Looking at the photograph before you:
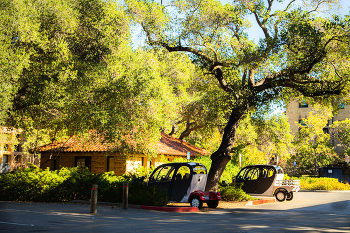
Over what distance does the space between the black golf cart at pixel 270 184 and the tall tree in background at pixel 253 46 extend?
3.16 meters

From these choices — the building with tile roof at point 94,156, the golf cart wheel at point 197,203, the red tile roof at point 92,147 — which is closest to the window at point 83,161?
the building with tile roof at point 94,156

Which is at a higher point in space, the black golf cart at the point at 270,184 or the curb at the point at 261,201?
the black golf cart at the point at 270,184

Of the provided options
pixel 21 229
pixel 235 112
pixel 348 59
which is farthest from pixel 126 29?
pixel 21 229

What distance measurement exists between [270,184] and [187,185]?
662cm

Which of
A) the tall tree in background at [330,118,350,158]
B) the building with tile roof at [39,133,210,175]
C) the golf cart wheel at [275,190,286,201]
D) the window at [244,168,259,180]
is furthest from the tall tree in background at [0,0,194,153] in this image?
the tall tree in background at [330,118,350,158]

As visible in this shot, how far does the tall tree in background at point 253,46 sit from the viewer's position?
15625 mm

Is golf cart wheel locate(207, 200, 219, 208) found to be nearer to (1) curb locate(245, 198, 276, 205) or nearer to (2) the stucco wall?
(1) curb locate(245, 198, 276, 205)

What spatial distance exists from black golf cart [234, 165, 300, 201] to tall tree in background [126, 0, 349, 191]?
3156mm

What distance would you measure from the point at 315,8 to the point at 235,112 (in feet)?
21.0

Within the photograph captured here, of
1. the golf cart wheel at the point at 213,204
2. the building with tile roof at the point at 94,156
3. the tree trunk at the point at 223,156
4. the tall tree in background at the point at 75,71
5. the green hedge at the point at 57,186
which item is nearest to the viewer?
the tall tree in background at the point at 75,71

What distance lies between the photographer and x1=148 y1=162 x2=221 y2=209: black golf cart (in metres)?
15.0

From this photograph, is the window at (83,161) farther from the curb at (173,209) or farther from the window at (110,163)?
the curb at (173,209)

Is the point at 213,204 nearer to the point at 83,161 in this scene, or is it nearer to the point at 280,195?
the point at 280,195

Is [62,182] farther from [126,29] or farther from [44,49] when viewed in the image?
[126,29]
